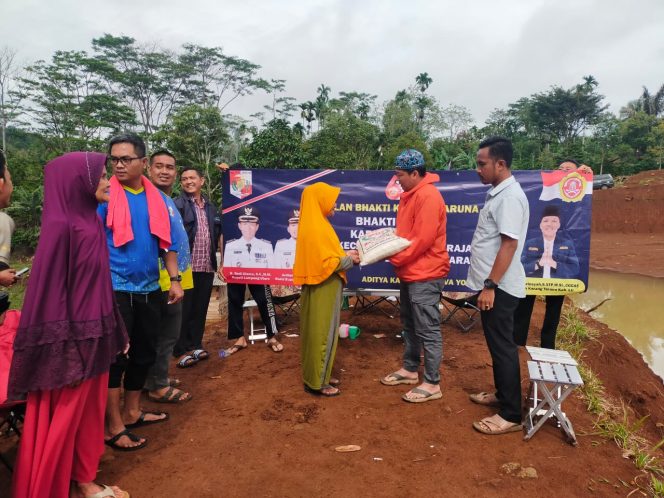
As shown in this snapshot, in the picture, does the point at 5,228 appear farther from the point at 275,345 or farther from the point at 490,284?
the point at 490,284

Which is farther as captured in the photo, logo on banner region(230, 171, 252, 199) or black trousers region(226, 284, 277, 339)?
logo on banner region(230, 171, 252, 199)

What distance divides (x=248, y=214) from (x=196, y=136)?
15.8 metres

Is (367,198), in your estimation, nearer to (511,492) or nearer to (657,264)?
(511,492)

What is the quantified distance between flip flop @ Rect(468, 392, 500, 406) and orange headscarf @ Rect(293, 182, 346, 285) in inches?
60.4

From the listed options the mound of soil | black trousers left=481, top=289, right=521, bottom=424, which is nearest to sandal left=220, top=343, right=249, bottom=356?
the mound of soil

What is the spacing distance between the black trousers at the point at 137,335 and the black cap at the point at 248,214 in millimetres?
2318

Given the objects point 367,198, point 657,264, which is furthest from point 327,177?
point 657,264

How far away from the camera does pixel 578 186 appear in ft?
15.4

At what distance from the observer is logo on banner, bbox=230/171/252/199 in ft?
16.4

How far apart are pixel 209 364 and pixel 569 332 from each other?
182 inches

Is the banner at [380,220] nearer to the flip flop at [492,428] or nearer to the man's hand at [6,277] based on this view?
the flip flop at [492,428]

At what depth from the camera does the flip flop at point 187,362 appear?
409cm

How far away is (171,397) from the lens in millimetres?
3281

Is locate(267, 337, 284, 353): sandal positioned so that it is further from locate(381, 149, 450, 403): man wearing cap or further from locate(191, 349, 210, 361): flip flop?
locate(381, 149, 450, 403): man wearing cap
